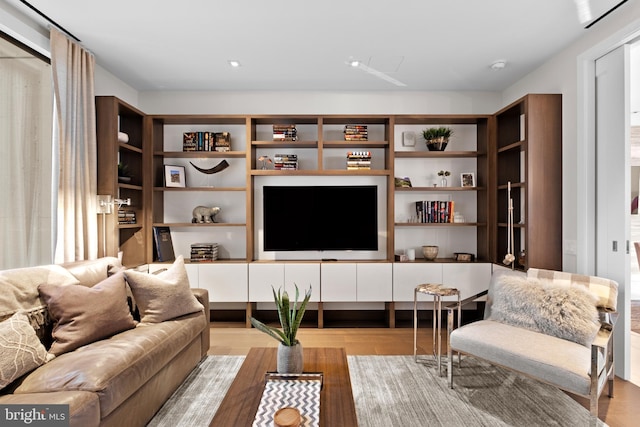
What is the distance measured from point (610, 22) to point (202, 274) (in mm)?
4161

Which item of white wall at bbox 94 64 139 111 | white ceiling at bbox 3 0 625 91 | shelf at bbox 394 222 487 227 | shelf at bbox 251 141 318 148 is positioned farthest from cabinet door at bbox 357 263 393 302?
white wall at bbox 94 64 139 111

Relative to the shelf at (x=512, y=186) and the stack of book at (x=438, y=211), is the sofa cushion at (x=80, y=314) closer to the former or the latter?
the stack of book at (x=438, y=211)

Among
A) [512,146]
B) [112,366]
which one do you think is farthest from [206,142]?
[512,146]

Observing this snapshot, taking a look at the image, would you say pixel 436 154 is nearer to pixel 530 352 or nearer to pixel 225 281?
pixel 530 352

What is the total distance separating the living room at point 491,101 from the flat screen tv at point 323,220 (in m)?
0.95

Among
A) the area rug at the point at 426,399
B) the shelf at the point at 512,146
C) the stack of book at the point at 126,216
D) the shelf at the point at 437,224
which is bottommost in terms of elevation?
the area rug at the point at 426,399

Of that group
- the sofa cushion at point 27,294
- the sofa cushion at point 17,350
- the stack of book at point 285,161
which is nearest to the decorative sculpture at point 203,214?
the stack of book at point 285,161

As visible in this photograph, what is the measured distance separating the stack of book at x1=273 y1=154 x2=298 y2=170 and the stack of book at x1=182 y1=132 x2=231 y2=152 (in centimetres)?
57

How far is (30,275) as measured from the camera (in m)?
2.21

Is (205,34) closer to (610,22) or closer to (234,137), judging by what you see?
(234,137)

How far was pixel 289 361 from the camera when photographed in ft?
6.59

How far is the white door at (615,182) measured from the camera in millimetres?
2768

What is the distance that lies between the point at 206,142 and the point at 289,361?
2.98 metres

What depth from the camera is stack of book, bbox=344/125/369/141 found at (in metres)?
4.24
